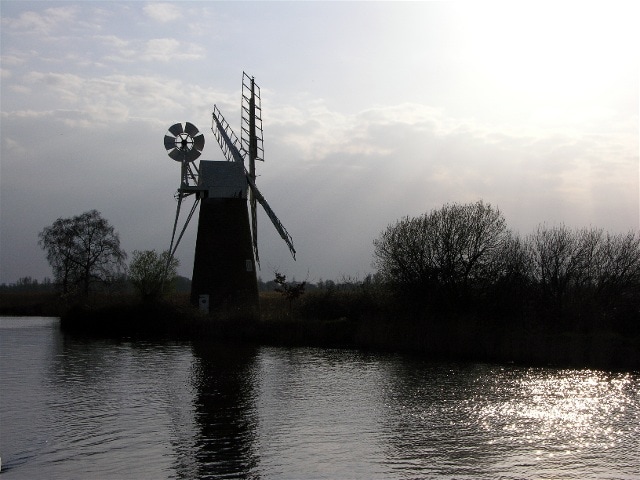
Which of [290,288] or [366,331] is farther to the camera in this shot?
Result: [290,288]

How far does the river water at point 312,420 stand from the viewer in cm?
1089

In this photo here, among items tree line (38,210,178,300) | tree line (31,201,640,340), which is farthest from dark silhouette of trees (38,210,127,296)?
tree line (31,201,640,340)

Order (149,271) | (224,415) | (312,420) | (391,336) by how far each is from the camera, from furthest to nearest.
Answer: (149,271) < (391,336) < (224,415) < (312,420)

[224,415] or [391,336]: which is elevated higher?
[391,336]

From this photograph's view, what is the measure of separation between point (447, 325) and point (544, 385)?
818cm

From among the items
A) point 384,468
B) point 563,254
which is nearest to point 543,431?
point 384,468

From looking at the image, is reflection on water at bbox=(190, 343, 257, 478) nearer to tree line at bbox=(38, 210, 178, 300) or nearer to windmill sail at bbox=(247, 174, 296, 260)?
windmill sail at bbox=(247, 174, 296, 260)

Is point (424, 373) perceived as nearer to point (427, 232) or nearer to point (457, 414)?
point (457, 414)

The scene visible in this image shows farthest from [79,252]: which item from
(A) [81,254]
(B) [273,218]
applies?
(B) [273,218]

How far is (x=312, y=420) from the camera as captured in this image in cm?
1413

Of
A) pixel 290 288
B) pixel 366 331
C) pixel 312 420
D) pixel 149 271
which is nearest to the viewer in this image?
pixel 312 420

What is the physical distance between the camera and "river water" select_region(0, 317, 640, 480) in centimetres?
1089

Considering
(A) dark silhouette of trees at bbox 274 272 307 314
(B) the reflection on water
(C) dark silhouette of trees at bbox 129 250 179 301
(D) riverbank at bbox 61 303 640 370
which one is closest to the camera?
(B) the reflection on water

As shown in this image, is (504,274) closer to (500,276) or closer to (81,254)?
(500,276)
